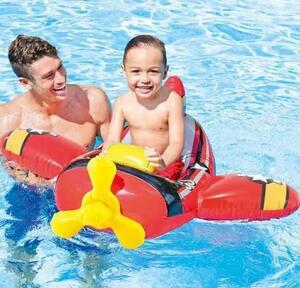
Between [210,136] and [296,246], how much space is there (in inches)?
61.4

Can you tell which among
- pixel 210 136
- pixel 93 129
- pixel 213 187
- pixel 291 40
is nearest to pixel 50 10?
pixel 291 40

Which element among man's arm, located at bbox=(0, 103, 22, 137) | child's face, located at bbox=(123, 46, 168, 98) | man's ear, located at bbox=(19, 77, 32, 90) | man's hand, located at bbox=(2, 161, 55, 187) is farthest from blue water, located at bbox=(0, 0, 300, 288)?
child's face, located at bbox=(123, 46, 168, 98)

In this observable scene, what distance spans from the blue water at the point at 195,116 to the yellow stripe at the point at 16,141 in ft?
1.72

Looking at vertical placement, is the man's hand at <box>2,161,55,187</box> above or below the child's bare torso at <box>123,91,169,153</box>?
below

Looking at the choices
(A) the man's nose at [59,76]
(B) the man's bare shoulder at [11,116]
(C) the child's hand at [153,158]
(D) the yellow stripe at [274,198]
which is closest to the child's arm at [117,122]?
(A) the man's nose at [59,76]

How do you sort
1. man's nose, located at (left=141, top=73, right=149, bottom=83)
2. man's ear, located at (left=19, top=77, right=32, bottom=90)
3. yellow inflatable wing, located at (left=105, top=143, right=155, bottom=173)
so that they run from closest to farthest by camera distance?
1. yellow inflatable wing, located at (left=105, top=143, right=155, bottom=173)
2. man's nose, located at (left=141, top=73, right=149, bottom=83)
3. man's ear, located at (left=19, top=77, right=32, bottom=90)

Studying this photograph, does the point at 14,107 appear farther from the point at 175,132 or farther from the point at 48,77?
the point at 175,132

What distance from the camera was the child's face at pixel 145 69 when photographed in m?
3.54

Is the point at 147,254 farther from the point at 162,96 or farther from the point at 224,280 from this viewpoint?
the point at 162,96

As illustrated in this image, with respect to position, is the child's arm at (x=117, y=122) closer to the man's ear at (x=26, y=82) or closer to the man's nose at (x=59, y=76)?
the man's nose at (x=59, y=76)

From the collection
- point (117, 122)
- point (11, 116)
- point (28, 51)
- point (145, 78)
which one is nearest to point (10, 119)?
point (11, 116)

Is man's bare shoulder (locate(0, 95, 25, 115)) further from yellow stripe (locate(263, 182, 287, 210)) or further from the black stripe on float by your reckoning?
yellow stripe (locate(263, 182, 287, 210))

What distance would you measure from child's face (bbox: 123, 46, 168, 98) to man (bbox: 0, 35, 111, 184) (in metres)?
0.58

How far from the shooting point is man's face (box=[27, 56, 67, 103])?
158 inches
